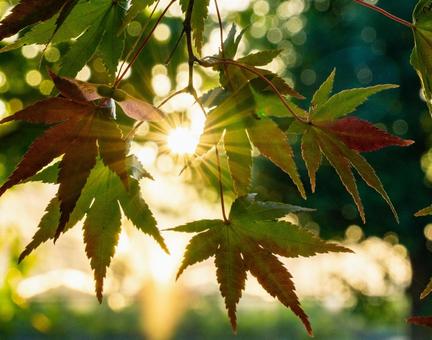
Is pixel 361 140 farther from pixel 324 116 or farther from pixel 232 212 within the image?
pixel 232 212

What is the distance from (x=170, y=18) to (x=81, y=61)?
837 centimetres

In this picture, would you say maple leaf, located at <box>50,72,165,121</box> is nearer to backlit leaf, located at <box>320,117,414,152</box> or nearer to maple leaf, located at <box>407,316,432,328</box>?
backlit leaf, located at <box>320,117,414,152</box>

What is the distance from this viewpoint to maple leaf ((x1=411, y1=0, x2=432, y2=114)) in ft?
3.04

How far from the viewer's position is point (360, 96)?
982 millimetres

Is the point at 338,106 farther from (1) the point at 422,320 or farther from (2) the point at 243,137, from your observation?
(1) the point at 422,320

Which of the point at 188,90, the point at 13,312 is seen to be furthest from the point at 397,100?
the point at 188,90

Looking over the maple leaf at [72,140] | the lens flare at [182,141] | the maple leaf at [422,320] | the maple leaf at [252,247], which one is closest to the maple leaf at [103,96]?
the maple leaf at [72,140]

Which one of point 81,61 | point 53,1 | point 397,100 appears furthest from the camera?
point 397,100

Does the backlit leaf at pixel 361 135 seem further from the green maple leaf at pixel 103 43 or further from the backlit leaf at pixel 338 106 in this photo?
the green maple leaf at pixel 103 43

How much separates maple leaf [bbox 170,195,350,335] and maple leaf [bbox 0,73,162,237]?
0.24m

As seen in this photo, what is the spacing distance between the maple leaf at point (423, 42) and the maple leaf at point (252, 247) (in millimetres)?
284

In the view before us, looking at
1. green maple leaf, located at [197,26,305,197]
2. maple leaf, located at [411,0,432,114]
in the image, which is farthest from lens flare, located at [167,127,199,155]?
maple leaf, located at [411,0,432,114]

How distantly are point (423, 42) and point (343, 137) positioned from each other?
0.66 feet

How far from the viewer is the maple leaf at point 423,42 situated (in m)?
0.93
